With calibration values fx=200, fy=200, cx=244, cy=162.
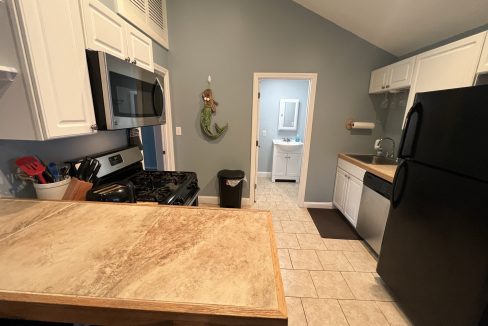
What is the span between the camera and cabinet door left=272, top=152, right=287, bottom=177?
453 cm

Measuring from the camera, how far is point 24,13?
2.67 ft

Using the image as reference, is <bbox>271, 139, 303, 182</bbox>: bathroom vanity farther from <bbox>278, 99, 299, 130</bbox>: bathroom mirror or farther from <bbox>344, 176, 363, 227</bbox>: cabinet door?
<bbox>344, 176, 363, 227</bbox>: cabinet door

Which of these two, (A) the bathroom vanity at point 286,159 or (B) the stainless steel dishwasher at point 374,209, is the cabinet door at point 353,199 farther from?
(A) the bathroom vanity at point 286,159

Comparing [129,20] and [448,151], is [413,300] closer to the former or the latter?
[448,151]

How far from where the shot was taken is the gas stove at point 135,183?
1204 millimetres

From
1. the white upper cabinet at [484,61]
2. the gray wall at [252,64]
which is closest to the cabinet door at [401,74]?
the gray wall at [252,64]

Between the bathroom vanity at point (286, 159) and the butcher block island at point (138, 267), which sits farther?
the bathroom vanity at point (286, 159)

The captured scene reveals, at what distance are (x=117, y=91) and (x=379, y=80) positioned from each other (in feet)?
10.1

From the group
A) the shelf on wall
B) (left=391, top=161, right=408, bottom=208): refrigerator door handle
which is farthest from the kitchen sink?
the shelf on wall

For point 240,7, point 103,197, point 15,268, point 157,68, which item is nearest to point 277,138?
point 240,7

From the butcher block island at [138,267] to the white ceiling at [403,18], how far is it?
2573 millimetres

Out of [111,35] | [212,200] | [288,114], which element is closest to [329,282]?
[212,200]

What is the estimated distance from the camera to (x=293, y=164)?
4.60m

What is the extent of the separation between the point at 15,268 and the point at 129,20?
2.03 meters
